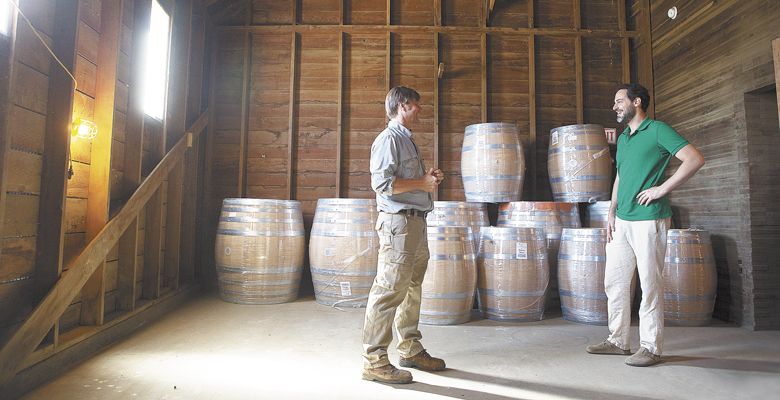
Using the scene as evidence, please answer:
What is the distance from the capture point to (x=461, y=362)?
2.42m

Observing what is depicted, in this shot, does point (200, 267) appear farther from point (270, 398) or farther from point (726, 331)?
point (726, 331)

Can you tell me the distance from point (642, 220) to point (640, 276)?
34cm

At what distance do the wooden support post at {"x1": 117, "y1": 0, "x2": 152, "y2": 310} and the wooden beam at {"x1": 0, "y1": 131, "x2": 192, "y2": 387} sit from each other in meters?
0.14

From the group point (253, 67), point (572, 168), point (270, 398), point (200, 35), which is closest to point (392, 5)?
point (253, 67)

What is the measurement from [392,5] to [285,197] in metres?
2.53

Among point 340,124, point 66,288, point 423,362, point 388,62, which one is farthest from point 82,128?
point 388,62

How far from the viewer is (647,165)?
2451 mm

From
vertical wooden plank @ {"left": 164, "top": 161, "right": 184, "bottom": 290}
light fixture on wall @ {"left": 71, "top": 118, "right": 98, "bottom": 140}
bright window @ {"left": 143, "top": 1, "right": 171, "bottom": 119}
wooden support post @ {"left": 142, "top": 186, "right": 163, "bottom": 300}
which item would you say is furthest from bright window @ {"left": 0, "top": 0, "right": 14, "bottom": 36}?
vertical wooden plank @ {"left": 164, "top": 161, "right": 184, "bottom": 290}

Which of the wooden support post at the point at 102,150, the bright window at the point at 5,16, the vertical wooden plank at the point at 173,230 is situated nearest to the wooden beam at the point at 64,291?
the wooden support post at the point at 102,150

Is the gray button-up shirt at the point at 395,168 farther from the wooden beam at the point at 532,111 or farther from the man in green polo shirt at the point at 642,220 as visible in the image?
the wooden beam at the point at 532,111

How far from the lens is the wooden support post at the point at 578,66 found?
15.2 ft

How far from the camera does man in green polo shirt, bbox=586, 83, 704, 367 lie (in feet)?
7.77

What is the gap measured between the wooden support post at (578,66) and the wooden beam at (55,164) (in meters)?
4.55

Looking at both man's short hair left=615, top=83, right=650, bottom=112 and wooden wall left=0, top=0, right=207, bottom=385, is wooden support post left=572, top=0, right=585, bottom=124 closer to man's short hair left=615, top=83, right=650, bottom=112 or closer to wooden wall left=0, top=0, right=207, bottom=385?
man's short hair left=615, top=83, right=650, bottom=112
